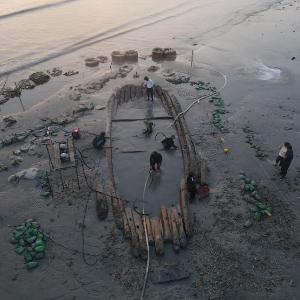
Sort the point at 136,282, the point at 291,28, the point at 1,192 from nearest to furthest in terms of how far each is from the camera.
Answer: the point at 136,282, the point at 1,192, the point at 291,28

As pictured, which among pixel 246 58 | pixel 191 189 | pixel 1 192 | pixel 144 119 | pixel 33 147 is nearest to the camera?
pixel 191 189

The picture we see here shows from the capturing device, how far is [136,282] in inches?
444

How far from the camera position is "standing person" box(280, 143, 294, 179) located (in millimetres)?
15570

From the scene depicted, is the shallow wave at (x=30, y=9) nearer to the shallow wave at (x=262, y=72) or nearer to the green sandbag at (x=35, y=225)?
the shallow wave at (x=262, y=72)

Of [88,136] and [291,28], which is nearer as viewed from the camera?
[88,136]

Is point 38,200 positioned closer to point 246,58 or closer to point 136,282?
point 136,282

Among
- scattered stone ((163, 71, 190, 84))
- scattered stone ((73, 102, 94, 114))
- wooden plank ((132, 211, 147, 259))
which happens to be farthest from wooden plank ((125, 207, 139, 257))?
scattered stone ((163, 71, 190, 84))

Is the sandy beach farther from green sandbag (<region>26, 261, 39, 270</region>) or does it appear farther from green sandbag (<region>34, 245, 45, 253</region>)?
green sandbag (<region>34, 245, 45, 253</region>)

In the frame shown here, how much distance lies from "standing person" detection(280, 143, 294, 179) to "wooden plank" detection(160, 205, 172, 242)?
20.0ft

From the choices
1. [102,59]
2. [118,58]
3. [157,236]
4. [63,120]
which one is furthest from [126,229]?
[102,59]

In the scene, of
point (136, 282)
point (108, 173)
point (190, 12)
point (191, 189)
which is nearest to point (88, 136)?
point (108, 173)

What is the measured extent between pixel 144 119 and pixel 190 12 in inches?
1464

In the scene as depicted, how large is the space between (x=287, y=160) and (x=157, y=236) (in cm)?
715

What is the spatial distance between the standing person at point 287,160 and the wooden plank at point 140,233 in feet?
23.2
